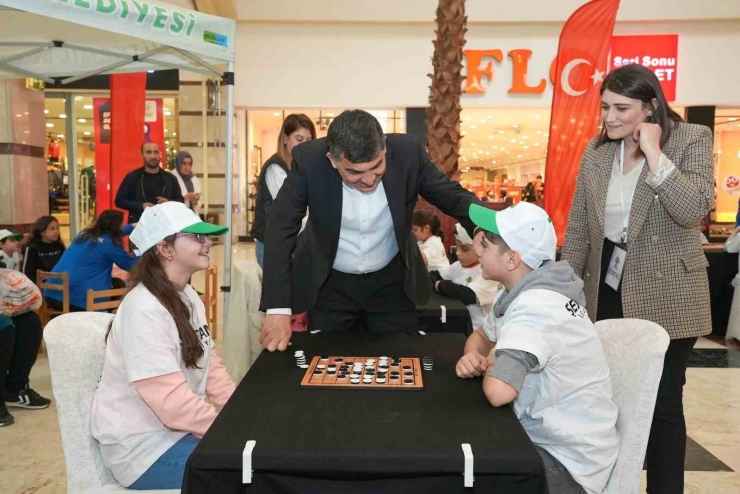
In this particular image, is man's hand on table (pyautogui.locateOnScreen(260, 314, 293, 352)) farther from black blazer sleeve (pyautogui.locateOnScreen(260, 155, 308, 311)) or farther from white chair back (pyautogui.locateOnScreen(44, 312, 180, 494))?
white chair back (pyautogui.locateOnScreen(44, 312, 180, 494))

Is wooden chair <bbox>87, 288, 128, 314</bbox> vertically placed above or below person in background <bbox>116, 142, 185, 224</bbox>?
below

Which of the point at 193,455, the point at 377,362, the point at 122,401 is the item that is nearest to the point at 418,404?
the point at 377,362

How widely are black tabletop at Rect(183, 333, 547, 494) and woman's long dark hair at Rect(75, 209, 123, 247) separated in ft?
12.4

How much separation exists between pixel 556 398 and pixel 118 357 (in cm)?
115

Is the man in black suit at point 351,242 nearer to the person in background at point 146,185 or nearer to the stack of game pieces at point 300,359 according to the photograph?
the stack of game pieces at point 300,359

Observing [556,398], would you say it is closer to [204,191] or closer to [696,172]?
[696,172]

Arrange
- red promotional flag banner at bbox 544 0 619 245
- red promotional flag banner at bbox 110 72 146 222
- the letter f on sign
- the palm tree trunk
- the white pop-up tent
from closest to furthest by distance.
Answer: the white pop-up tent → the palm tree trunk → red promotional flag banner at bbox 544 0 619 245 → red promotional flag banner at bbox 110 72 146 222 → the letter f on sign

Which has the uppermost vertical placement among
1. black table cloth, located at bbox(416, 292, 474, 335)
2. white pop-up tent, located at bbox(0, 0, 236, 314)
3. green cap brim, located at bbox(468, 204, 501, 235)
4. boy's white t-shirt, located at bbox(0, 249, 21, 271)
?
white pop-up tent, located at bbox(0, 0, 236, 314)

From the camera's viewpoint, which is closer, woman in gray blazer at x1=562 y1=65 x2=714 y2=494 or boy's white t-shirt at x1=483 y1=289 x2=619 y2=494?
boy's white t-shirt at x1=483 y1=289 x2=619 y2=494

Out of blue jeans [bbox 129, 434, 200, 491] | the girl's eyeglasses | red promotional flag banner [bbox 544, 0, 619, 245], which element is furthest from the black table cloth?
red promotional flag banner [bbox 544, 0, 619, 245]

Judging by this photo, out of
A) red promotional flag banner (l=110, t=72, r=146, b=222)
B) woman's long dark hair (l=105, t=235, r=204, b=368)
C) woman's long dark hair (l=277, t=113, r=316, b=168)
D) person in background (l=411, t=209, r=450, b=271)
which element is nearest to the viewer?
woman's long dark hair (l=105, t=235, r=204, b=368)

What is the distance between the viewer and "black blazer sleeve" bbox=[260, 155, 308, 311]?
2.18 metres

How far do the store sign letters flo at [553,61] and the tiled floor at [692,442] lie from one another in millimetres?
7667

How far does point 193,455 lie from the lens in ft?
3.90
